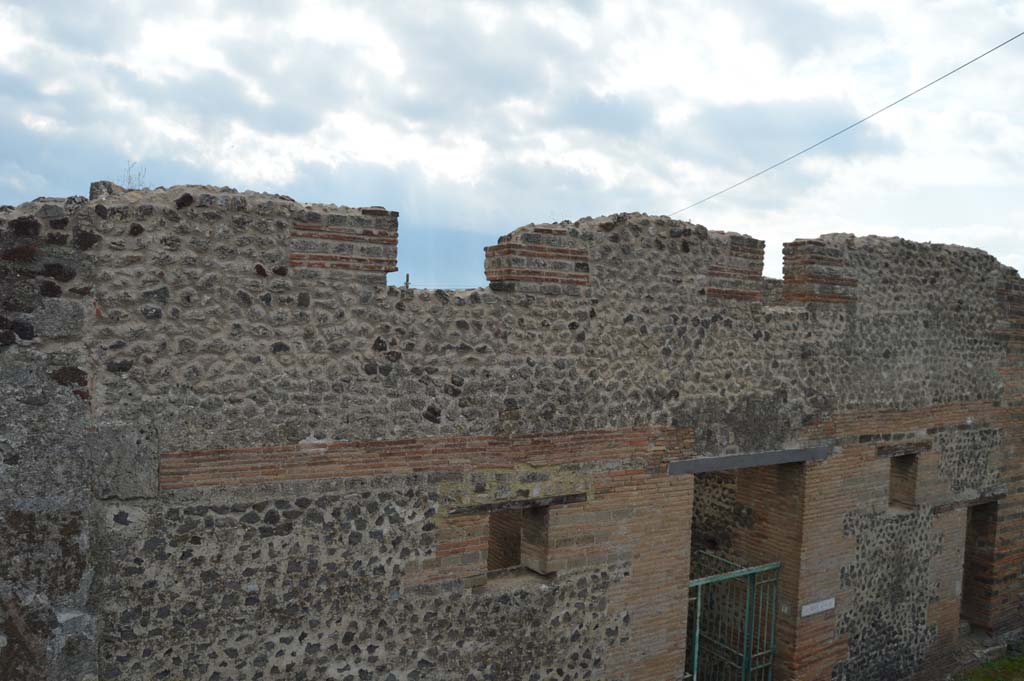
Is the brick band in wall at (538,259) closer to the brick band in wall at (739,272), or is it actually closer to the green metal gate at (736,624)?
the brick band in wall at (739,272)

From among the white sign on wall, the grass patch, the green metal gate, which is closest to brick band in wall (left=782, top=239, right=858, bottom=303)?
the green metal gate

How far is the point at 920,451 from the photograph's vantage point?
346 inches

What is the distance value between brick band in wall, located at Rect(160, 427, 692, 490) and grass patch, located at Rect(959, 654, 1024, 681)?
19.9 ft

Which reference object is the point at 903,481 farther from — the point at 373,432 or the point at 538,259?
the point at 373,432

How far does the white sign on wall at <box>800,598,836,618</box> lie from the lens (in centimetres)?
768

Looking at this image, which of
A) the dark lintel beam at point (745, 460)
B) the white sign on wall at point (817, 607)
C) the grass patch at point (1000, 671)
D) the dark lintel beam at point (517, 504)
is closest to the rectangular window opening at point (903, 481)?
the white sign on wall at point (817, 607)

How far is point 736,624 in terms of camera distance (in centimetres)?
807

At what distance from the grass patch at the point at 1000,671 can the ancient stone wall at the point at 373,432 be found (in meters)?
2.99

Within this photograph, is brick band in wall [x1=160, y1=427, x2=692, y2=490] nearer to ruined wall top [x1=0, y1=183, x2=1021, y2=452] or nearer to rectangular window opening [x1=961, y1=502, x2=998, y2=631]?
ruined wall top [x1=0, y1=183, x2=1021, y2=452]

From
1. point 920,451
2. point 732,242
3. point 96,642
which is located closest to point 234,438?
point 96,642

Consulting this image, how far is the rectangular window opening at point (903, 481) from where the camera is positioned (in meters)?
8.82

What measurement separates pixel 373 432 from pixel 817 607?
5320mm

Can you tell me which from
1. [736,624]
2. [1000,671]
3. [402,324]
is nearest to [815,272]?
[736,624]

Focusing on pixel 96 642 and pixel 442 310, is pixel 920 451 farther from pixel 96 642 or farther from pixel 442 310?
pixel 96 642
